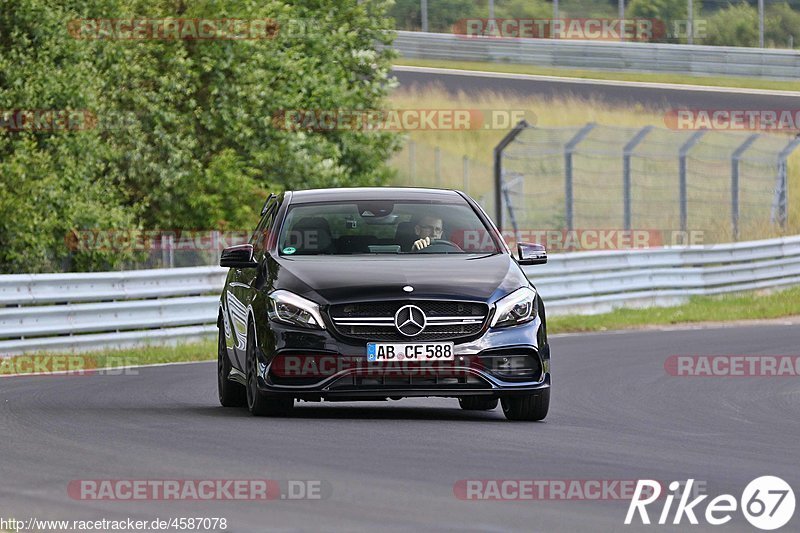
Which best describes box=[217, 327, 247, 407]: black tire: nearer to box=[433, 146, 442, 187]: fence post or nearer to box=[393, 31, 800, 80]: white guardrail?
box=[433, 146, 442, 187]: fence post

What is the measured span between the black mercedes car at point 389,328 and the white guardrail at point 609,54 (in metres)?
40.8

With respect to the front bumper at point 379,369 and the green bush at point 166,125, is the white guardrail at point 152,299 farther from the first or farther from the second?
the front bumper at point 379,369

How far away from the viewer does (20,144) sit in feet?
84.7

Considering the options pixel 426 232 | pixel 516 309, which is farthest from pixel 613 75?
pixel 516 309

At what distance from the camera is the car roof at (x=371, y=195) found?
12.5m

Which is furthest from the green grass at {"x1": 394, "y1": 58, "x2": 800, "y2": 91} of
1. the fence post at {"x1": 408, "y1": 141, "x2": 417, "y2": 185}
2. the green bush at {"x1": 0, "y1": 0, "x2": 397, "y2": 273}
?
the green bush at {"x1": 0, "y1": 0, "x2": 397, "y2": 273}

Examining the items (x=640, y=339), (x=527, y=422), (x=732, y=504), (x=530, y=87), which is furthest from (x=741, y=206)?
(x=732, y=504)

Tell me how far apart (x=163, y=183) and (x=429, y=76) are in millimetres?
24552

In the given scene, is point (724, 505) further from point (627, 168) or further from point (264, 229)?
point (627, 168)

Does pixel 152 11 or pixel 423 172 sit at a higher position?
pixel 152 11

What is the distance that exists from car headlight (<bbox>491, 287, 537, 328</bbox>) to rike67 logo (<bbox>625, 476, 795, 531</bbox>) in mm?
2743

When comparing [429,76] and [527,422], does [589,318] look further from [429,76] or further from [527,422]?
[429,76]

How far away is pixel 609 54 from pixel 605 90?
1.69 m

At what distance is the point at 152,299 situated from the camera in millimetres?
21062
